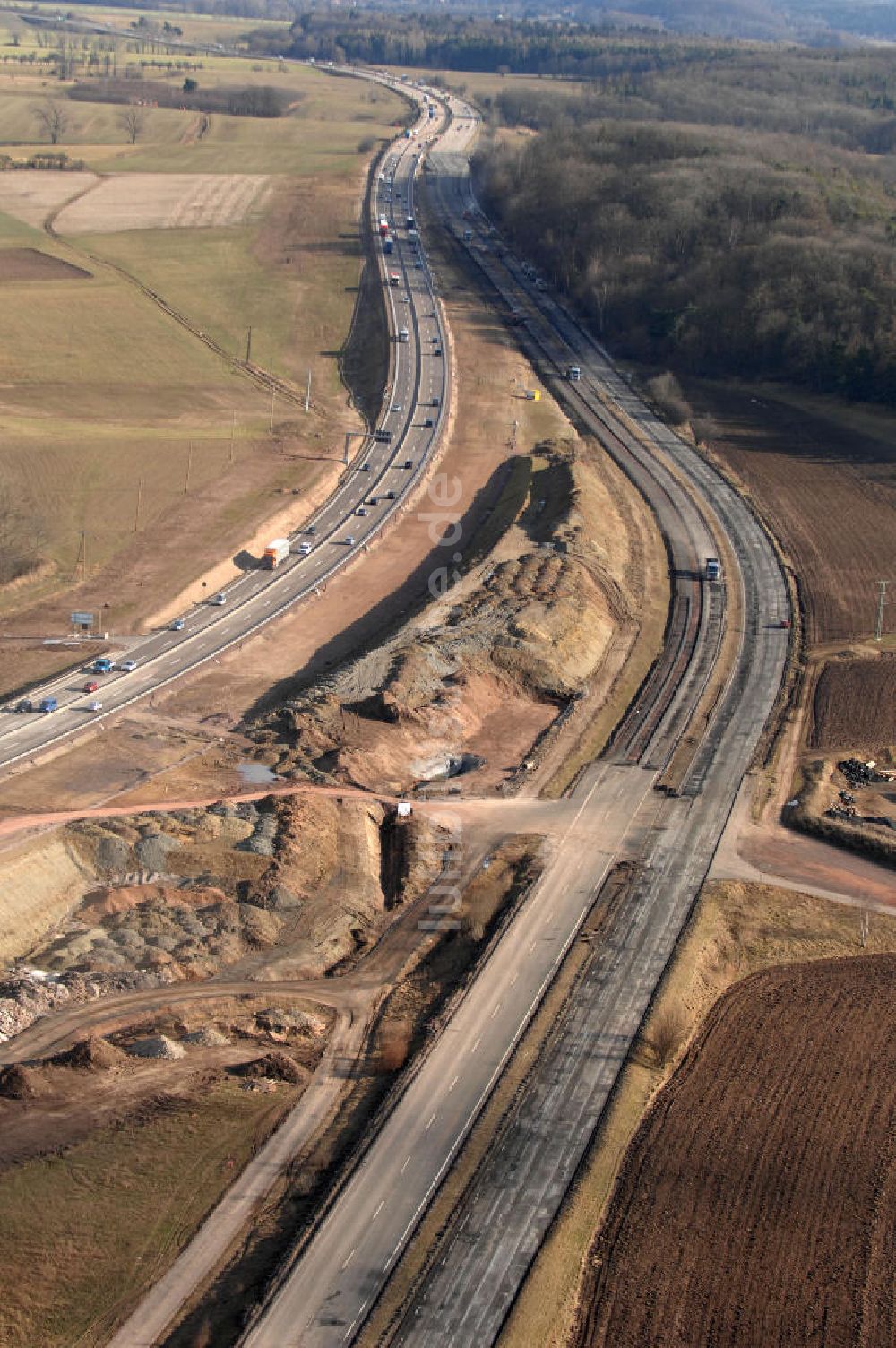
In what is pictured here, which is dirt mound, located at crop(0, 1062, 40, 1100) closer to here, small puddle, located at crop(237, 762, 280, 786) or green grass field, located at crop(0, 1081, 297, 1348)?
green grass field, located at crop(0, 1081, 297, 1348)

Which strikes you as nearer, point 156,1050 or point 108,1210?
point 108,1210

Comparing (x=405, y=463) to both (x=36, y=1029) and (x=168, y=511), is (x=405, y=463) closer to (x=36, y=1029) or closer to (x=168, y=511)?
(x=168, y=511)

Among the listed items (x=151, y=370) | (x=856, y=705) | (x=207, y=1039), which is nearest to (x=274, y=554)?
(x=856, y=705)

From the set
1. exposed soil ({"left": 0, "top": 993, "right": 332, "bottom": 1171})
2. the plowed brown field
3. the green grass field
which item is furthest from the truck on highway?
the green grass field

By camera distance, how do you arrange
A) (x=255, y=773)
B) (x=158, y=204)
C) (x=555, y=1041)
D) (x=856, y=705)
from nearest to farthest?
(x=555, y=1041)
(x=255, y=773)
(x=856, y=705)
(x=158, y=204)

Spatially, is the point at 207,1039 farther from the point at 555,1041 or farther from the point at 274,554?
the point at 274,554

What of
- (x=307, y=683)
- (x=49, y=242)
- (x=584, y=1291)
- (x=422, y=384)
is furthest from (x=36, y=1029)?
(x=49, y=242)
